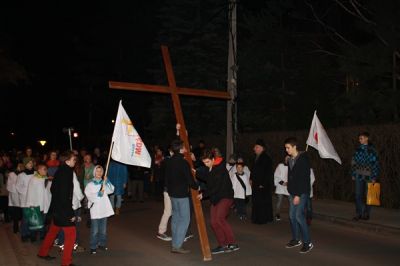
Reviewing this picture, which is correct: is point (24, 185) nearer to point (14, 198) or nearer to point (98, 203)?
point (14, 198)

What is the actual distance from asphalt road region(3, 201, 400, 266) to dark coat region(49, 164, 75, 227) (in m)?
0.99

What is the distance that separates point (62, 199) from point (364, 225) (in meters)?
7.29

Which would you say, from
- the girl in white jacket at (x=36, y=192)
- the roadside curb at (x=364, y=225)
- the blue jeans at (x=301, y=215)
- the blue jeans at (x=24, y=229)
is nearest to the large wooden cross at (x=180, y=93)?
the blue jeans at (x=301, y=215)

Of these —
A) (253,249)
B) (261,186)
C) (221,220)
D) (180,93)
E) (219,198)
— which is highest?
(180,93)

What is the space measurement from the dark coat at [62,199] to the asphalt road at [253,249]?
3.25 feet

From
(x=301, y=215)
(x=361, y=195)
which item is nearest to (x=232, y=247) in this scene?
(x=301, y=215)

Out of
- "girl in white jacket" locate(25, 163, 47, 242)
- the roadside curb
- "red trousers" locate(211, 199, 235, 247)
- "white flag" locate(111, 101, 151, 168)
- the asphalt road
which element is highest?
"white flag" locate(111, 101, 151, 168)

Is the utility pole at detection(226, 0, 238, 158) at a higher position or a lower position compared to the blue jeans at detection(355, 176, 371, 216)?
higher

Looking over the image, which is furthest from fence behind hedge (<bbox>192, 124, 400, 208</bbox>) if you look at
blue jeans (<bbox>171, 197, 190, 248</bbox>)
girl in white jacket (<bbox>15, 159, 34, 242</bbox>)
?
girl in white jacket (<bbox>15, 159, 34, 242</bbox>)

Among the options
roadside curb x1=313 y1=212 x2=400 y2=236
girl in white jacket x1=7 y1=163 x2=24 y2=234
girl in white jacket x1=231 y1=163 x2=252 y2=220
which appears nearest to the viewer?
roadside curb x1=313 y1=212 x2=400 y2=236

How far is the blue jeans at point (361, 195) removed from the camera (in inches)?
559

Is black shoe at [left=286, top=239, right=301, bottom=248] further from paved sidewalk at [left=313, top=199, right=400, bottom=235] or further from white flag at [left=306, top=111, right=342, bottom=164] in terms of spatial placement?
paved sidewalk at [left=313, top=199, right=400, bottom=235]

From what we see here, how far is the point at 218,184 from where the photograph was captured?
10680 mm

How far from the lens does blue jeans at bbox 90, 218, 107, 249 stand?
10709 mm
